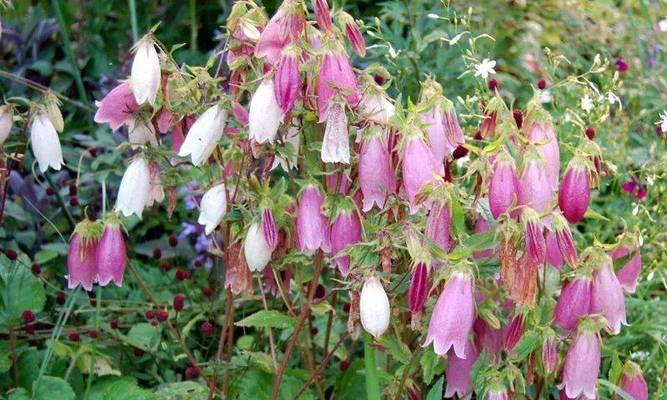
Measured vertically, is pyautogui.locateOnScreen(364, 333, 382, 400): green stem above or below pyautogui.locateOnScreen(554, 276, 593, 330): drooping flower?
below

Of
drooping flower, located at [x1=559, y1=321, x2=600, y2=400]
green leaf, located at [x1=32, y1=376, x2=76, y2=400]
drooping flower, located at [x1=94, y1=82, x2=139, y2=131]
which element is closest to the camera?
drooping flower, located at [x1=559, y1=321, x2=600, y2=400]

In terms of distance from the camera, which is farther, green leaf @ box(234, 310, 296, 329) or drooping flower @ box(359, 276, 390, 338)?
green leaf @ box(234, 310, 296, 329)

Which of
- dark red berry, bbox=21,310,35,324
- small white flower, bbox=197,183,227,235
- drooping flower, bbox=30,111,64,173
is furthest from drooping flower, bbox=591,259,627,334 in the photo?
dark red berry, bbox=21,310,35,324

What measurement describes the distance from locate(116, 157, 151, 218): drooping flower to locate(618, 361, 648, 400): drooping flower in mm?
878

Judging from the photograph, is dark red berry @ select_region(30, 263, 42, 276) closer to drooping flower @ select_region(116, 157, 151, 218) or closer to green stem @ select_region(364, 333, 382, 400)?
drooping flower @ select_region(116, 157, 151, 218)

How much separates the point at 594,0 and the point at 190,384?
2534mm

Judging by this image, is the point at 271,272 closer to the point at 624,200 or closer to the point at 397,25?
the point at 397,25

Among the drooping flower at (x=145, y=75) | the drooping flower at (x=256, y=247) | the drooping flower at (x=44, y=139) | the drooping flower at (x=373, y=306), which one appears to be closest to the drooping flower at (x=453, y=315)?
the drooping flower at (x=373, y=306)

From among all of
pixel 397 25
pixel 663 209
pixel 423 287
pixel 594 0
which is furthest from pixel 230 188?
pixel 594 0

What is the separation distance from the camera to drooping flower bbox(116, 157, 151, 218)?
1.80 m

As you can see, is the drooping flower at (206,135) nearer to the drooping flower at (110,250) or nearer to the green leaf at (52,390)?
the drooping flower at (110,250)

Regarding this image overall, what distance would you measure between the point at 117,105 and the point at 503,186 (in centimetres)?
68

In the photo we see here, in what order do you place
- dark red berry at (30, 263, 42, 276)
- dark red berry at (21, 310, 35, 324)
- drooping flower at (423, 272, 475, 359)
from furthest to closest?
dark red berry at (30, 263, 42, 276) < dark red berry at (21, 310, 35, 324) < drooping flower at (423, 272, 475, 359)

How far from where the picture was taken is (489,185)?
1.58m
